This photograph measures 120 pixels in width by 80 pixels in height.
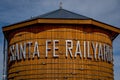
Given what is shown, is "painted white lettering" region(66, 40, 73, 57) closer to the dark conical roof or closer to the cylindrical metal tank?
the cylindrical metal tank

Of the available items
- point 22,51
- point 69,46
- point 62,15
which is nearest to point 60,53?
point 69,46

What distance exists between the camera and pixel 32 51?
41.7 meters

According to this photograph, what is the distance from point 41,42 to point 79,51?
15.0 feet

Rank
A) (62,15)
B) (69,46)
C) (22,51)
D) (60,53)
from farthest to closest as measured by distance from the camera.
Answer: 1. (62,15)
2. (22,51)
3. (69,46)
4. (60,53)

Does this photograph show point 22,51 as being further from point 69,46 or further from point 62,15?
point 62,15

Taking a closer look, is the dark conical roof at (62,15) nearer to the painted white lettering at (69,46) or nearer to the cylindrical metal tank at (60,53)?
the cylindrical metal tank at (60,53)

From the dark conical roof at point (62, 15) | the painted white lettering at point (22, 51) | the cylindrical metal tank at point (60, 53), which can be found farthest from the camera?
the dark conical roof at point (62, 15)

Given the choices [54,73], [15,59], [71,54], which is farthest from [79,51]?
[15,59]

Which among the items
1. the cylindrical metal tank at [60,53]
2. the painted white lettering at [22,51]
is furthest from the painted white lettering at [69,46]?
the painted white lettering at [22,51]

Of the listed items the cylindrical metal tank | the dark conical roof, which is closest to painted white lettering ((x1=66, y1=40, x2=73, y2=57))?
the cylindrical metal tank

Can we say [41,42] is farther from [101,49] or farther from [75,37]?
[101,49]

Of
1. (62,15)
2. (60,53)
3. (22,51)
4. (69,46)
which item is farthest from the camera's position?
→ (62,15)

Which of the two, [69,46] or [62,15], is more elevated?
[62,15]

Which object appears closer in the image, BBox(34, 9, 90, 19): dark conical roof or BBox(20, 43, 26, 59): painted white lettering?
BBox(20, 43, 26, 59): painted white lettering
